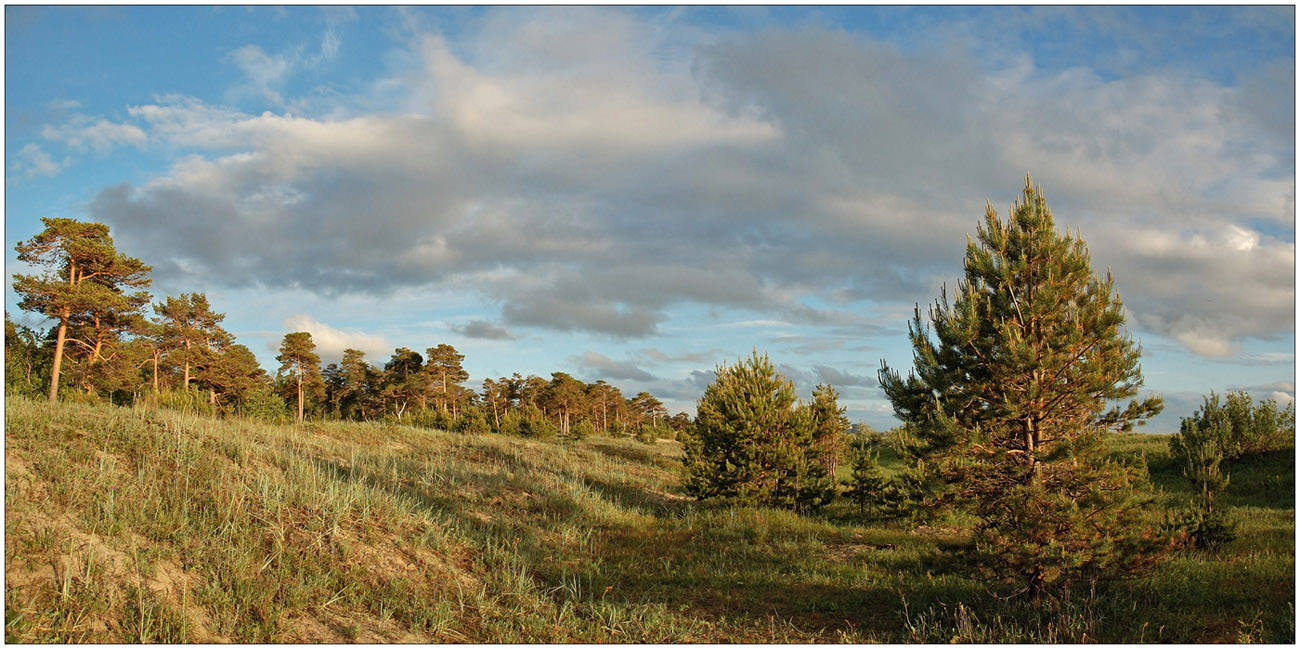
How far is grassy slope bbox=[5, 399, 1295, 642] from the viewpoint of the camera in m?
6.99

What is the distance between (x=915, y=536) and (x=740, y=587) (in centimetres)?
722

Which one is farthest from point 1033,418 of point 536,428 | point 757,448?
point 536,428

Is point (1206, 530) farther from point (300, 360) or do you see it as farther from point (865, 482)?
point (300, 360)

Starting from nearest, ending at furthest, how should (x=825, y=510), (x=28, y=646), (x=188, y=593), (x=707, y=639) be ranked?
(x=28, y=646) → (x=188, y=593) → (x=707, y=639) → (x=825, y=510)

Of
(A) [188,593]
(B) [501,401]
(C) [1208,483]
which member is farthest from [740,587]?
(B) [501,401]

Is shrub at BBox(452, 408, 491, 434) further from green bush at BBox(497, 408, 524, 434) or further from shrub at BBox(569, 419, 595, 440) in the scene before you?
shrub at BBox(569, 419, 595, 440)

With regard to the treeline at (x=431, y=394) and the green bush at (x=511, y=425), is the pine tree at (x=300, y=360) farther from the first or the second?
the green bush at (x=511, y=425)

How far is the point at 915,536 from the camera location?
16.0m

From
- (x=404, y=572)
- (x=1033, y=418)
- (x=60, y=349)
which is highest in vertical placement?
(x=60, y=349)

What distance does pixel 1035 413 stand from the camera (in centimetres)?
944

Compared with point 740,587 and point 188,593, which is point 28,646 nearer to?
point 188,593

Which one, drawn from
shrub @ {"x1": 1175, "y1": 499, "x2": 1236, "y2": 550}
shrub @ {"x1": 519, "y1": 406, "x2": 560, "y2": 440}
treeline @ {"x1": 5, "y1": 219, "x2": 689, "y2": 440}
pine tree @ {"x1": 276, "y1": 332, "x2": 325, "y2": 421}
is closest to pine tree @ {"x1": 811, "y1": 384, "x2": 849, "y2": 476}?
shrub @ {"x1": 1175, "y1": 499, "x2": 1236, "y2": 550}

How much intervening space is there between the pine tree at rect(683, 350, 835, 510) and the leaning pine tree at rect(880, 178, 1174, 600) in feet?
27.5

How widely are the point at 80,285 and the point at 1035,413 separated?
34425 mm
